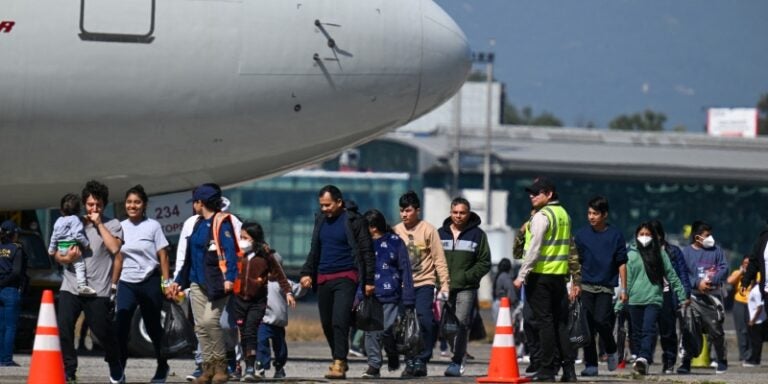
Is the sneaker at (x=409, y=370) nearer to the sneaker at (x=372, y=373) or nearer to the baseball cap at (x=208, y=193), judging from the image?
the sneaker at (x=372, y=373)

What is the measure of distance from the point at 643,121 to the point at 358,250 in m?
169

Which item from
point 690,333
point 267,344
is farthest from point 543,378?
point 690,333

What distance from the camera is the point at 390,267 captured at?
15.4 meters

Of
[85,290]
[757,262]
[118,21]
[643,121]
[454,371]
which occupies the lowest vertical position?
[454,371]

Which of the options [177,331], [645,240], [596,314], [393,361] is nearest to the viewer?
[393,361]

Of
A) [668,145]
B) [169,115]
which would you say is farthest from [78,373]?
[668,145]

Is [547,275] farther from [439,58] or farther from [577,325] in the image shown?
[439,58]

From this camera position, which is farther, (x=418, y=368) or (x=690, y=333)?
(x=690, y=333)

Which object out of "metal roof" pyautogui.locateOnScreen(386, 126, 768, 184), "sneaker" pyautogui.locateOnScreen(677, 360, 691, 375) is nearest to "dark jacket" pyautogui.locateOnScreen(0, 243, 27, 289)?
"sneaker" pyautogui.locateOnScreen(677, 360, 691, 375)

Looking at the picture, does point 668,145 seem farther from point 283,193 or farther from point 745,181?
point 283,193

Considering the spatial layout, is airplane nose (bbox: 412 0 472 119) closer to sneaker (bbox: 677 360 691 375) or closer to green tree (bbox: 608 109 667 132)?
sneaker (bbox: 677 360 691 375)

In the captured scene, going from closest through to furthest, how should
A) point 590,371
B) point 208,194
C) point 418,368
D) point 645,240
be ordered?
point 208,194, point 418,368, point 590,371, point 645,240

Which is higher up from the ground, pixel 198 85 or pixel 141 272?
pixel 198 85

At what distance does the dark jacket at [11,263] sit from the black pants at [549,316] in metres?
5.73
